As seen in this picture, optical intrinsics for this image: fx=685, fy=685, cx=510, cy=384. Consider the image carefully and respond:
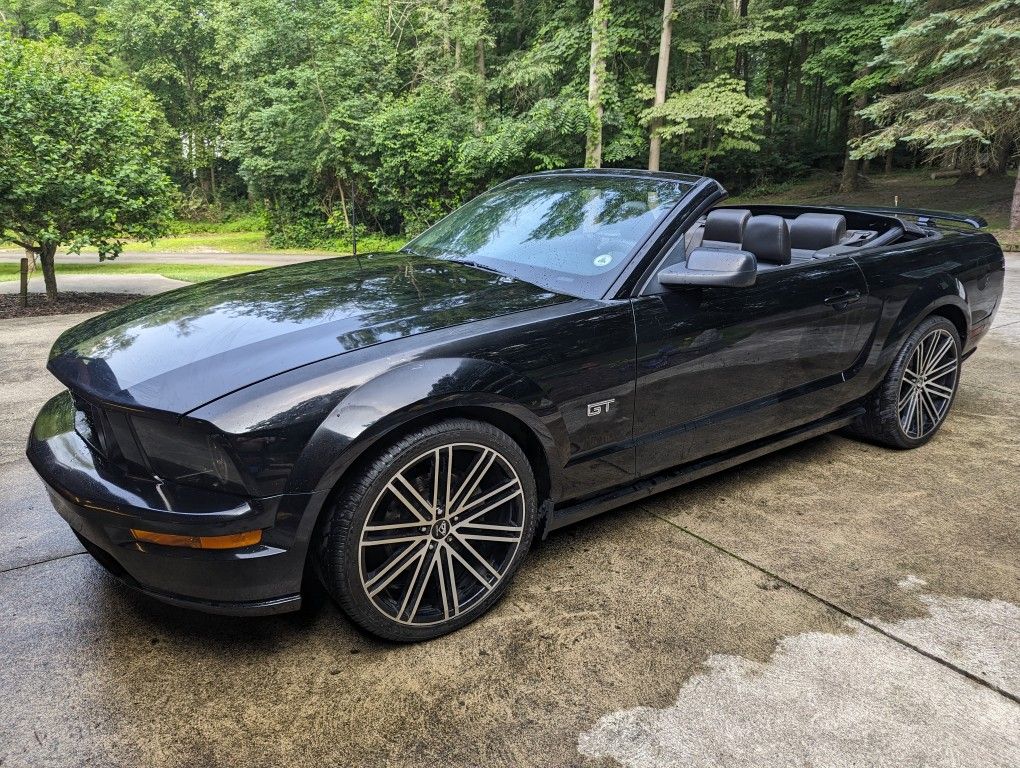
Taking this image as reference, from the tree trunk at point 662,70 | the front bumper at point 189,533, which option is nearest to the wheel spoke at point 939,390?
the front bumper at point 189,533

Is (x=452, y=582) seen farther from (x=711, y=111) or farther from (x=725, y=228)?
(x=711, y=111)

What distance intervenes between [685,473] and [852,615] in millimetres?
806

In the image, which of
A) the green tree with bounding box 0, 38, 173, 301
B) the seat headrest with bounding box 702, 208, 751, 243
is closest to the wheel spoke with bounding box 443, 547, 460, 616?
the seat headrest with bounding box 702, 208, 751, 243

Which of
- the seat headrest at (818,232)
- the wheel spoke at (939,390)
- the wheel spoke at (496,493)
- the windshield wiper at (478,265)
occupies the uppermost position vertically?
the seat headrest at (818,232)

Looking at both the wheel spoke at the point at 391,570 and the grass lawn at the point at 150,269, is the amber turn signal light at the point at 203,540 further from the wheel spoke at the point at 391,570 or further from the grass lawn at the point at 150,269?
the grass lawn at the point at 150,269

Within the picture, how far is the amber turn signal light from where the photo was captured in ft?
5.94

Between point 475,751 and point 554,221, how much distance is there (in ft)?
6.97

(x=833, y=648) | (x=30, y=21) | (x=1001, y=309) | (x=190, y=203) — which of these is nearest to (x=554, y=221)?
(x=833, y=648)

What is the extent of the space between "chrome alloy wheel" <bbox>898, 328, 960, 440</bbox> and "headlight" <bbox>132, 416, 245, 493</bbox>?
3.36 meters

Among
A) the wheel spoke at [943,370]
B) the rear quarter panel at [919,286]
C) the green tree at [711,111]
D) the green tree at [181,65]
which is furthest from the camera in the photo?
the green tree at [181,65]

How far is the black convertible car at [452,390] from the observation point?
6.10ft

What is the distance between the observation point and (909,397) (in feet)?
12.1

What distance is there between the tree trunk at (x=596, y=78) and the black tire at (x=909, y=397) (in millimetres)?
16434

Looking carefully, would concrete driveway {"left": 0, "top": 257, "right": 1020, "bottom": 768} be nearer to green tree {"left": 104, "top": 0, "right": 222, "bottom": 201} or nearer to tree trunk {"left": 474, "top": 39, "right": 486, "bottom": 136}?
tree trunk {"left": 474, "top": 39, "right": 486, "bottom": 136}
